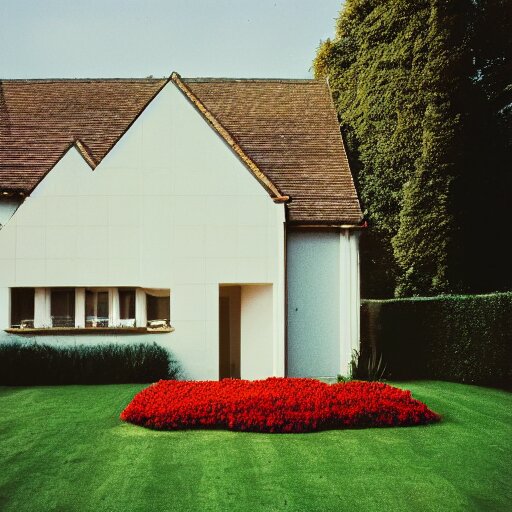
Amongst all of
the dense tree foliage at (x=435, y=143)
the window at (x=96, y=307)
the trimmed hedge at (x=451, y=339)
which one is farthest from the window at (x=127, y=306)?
the dense tree foliage at (x=435, y=143)

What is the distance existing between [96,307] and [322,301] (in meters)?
6.49

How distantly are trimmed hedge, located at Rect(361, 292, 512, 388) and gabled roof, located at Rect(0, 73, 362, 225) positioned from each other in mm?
4051

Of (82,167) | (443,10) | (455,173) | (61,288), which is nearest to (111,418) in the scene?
(61,288)

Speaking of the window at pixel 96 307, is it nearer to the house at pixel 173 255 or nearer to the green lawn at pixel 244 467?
the house at pixel 173 255

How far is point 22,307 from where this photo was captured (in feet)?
65.9

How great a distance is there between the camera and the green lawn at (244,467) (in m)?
9.54

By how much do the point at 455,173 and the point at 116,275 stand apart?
1579 cm

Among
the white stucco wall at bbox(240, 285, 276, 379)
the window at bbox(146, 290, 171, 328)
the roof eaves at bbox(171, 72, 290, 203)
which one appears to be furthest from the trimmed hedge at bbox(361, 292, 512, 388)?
the window at bbox(146, 290, 171, 328)

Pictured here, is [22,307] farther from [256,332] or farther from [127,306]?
[256,332]

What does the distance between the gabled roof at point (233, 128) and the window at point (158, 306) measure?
4035mm

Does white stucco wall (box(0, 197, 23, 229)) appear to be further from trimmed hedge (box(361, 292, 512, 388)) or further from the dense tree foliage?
the dense tree foliage

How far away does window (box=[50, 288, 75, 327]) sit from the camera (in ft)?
65.4

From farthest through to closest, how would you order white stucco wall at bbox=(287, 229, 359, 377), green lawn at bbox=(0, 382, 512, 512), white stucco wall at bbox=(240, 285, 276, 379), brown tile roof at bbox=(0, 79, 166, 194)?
brown tile roof at bbox=(0, 79, 166, 194) → white stucco wall at bbox=(287, 229, 359, 377) → white stucco wall at bbox=(240, 285, 276, 379) → green lawn at bbox=(0, 382, 512, 512)

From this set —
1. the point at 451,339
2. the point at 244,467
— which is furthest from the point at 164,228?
the point at 244,467
